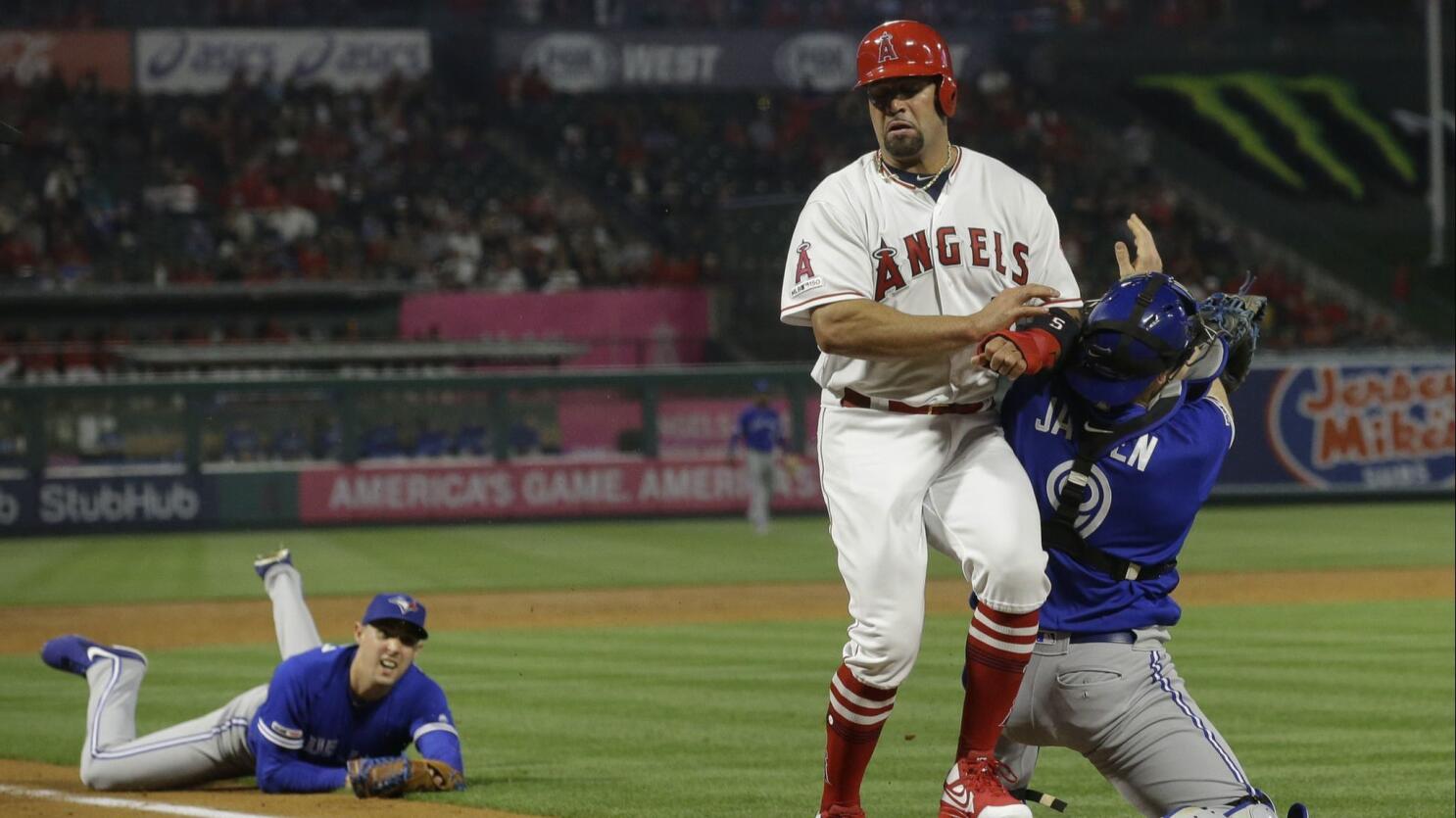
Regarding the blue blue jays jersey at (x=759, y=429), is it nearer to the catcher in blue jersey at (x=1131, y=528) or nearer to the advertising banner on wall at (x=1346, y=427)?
the advertising banner on wall at (x=1346, y=427)

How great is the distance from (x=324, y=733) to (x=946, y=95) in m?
3.90

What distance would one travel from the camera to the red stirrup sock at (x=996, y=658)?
4.59m

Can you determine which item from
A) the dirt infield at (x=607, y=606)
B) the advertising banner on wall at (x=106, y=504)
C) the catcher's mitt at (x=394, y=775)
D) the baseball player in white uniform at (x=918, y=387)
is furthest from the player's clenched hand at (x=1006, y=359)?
the advertising banner on wall at (x=106, y=504)

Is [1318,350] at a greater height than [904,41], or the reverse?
[904,41]

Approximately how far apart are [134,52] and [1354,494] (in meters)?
20.8

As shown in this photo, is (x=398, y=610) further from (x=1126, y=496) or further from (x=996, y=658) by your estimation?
(x=1126, y=496)

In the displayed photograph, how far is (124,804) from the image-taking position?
7254 millimetres

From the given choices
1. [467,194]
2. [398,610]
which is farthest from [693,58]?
[398,610]

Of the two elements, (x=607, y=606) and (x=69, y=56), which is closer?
(x=607, y=606)

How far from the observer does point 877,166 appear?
515 cm

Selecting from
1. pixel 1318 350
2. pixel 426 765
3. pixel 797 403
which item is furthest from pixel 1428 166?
pixel 426 765

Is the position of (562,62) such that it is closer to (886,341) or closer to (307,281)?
(307,281)

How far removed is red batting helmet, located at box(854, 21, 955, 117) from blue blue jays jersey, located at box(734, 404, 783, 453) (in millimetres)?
16369

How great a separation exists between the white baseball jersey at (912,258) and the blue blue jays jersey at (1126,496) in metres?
0.38
